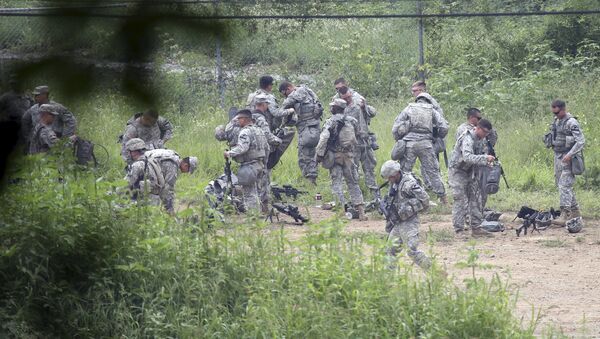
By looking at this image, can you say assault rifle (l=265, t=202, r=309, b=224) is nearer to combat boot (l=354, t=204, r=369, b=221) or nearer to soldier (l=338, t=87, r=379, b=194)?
combat boot (l=354, t=204, r=369, b=221)

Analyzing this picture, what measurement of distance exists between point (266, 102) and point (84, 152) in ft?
27.8

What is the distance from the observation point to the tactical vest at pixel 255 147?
1259cm

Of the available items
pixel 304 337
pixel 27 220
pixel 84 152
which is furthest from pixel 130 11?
pixel 304 337

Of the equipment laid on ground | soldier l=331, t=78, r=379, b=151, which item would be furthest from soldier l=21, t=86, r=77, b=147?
soldier l=331, t=78, r=379, b=151

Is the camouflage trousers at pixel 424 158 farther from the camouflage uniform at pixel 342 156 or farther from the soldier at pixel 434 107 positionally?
the camouflage uniform at pixel 342 156

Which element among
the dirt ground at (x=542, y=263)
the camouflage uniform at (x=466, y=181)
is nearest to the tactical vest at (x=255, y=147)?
the dirt ground at (x=542, y=263)

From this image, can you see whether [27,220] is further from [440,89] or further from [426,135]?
[440,89]

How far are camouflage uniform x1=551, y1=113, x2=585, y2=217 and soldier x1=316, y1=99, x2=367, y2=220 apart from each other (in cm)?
263

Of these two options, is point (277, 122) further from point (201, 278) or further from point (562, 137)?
point (201, 278)

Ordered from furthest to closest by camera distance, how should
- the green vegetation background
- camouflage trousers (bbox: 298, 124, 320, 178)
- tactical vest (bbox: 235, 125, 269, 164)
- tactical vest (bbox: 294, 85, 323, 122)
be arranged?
camouflage trousers (bbox: 298, 124, 320, 178) → tactical vest (bbox: 294, 85, 323, 122) → tactical vest (bbox: 235, 125, 269, 164) → the green vegetation background

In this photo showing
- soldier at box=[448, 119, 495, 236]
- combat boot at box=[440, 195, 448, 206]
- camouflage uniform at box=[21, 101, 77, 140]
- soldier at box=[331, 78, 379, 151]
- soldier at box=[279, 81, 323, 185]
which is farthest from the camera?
soldier at box=[279, 81, 323, 185]

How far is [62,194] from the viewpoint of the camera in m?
7.02

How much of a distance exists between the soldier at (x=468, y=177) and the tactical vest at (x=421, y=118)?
4.35 feet

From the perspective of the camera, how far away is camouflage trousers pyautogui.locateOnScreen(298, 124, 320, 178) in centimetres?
1505
